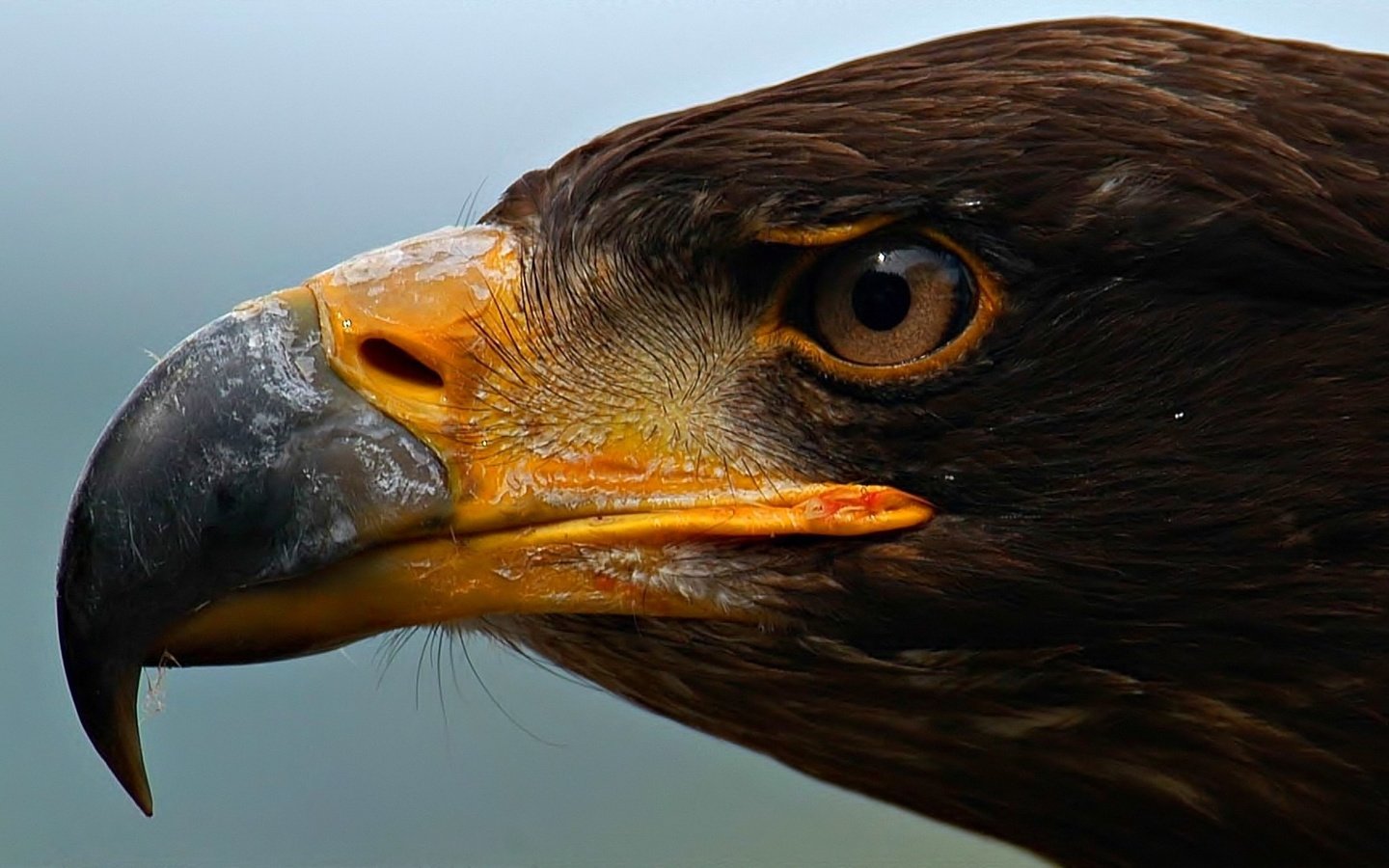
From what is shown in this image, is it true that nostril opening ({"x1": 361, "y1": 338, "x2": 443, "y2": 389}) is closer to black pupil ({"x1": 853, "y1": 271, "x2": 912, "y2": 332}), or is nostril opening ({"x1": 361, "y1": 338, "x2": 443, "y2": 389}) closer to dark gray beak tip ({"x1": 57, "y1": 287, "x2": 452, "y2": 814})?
dark gray beak tip ({"x1": 57, "y1": 287, "x2": 452, "y2": 814})

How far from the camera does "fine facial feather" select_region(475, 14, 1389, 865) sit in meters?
2.33

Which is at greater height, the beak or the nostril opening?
the nostril opening

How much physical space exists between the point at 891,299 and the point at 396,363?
0.69 meters

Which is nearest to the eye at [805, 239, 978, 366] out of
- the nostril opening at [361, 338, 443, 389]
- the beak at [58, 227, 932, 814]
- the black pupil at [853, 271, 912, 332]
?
the black pupil at [853, 271, 912, 332]

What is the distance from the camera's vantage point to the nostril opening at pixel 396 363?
2420mm

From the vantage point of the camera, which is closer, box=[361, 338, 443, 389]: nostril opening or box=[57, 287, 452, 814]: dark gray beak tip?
box=[57, 287, 452, 814]: dark gray beak tip

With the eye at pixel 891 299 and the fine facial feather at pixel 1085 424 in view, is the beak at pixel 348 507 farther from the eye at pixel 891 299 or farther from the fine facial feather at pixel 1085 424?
the eye at pixel 891 299

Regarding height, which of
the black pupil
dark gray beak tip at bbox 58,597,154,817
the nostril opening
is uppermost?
the black pupil

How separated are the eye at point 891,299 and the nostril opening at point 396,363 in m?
0.55

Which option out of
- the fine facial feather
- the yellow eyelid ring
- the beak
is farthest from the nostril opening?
the yellow eyelid ring

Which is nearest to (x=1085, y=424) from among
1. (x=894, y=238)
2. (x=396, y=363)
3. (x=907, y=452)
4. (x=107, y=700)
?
(x=907, y=452)

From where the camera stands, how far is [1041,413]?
2363 millimetres

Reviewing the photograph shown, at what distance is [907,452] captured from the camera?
7.73ft

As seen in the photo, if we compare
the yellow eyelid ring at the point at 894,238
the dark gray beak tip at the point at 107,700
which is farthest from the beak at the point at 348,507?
the yellow eyelid ring at the point at 894,238
